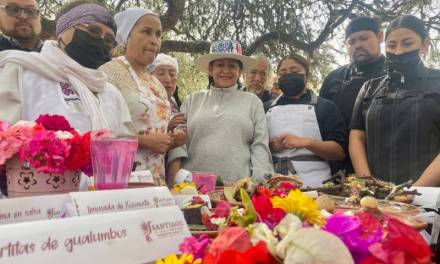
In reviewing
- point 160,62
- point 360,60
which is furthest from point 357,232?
point 160,62

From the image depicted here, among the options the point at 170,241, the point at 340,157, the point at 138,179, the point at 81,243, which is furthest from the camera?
the point at 340,157

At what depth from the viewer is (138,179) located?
1430 millimetres

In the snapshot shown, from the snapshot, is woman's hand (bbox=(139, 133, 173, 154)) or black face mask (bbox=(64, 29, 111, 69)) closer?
black face mask (bbox=(64, 29, 111, 69))

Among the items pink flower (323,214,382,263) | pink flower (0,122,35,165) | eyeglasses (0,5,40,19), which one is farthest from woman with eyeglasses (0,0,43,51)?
pink flower (323,214,382,263)

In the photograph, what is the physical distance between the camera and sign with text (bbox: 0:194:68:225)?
0.84 meters

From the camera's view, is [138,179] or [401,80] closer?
[138,179]

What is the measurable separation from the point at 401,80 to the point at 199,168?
1308 millimetres

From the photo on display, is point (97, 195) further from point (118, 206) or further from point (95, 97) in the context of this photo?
point (95, 97)

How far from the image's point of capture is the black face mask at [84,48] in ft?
5.93

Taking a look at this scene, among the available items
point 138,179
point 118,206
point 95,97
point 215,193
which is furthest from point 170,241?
point 95,97

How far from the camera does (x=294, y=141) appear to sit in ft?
8.72

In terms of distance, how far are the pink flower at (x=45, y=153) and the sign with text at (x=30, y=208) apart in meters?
0.16

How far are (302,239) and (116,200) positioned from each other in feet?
1.47

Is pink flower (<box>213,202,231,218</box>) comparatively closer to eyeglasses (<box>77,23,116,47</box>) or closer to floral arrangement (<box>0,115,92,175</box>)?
floral arrangement (<box>0,115,92,175</box>)
